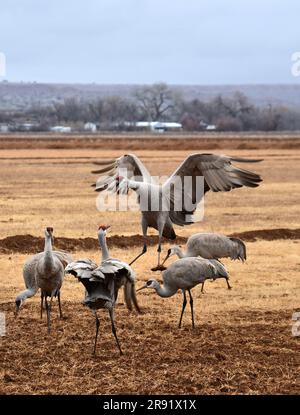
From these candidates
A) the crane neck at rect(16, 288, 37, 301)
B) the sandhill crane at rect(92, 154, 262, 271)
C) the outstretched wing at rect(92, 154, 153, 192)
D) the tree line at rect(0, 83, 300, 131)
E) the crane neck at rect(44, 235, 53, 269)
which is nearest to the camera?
the crane neck at rect(44, 235, 53, 269)

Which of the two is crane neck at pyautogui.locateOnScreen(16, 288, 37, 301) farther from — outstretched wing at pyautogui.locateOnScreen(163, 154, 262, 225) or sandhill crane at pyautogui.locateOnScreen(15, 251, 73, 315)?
outstretched wing at pyautogui.locateOnScreen(163, 154, 262, 225)

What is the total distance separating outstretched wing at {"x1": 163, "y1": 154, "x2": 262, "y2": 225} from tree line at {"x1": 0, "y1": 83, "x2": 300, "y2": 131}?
118 m

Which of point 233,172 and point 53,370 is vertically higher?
point 233,172

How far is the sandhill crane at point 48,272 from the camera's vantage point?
1106cm

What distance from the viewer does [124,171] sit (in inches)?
604

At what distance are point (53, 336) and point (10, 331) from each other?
23.1 inches

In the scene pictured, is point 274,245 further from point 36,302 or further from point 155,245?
point 36,302

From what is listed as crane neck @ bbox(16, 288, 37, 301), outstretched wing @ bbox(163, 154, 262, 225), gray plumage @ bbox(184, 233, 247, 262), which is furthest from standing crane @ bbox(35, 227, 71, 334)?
outstretched wing @ bbox(163, 154, 262, 225)

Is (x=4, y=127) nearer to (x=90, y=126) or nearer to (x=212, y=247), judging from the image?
(x=90, y=126)

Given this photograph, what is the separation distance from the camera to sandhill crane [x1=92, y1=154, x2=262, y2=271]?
14.0m

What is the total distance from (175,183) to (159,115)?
157260 millimetres

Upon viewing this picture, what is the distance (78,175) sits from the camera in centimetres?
3856

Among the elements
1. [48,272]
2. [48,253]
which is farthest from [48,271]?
[48,253]

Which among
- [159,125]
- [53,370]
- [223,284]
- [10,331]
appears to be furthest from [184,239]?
[159,125]
